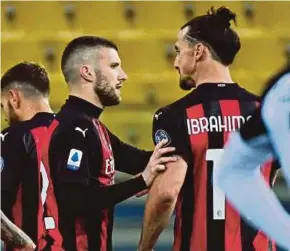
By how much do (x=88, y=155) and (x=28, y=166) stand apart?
1.68ft

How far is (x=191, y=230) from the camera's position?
418 cm

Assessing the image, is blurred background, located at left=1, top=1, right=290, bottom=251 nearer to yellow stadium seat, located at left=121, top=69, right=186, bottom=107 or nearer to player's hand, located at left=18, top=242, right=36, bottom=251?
yellow stadium seat, located at left=121, top=69, right=186, bottom=107

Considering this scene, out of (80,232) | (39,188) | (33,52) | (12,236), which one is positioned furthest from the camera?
(33,52)

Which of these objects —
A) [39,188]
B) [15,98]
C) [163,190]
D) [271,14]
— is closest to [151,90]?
[271,14]

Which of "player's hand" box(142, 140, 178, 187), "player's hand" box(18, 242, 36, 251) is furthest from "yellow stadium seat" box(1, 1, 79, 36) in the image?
"player's hand" box(18, 242, 36, 251)

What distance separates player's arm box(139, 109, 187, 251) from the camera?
4.06 meters

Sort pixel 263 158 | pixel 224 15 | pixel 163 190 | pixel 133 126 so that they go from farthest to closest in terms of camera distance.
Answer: pixel 133 126, pixel 224 15, pixel 163 190, pixel 263 158

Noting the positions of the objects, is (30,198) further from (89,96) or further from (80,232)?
(89,96)

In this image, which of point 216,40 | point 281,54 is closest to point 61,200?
point 216,40

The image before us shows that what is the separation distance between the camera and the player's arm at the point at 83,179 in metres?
4.34

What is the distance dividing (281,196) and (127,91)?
193 centimetres

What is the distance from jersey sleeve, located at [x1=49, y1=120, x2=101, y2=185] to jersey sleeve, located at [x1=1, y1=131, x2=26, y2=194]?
350 mm

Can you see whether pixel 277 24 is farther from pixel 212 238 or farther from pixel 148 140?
pixel 212 238

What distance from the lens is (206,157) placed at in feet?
13.5
